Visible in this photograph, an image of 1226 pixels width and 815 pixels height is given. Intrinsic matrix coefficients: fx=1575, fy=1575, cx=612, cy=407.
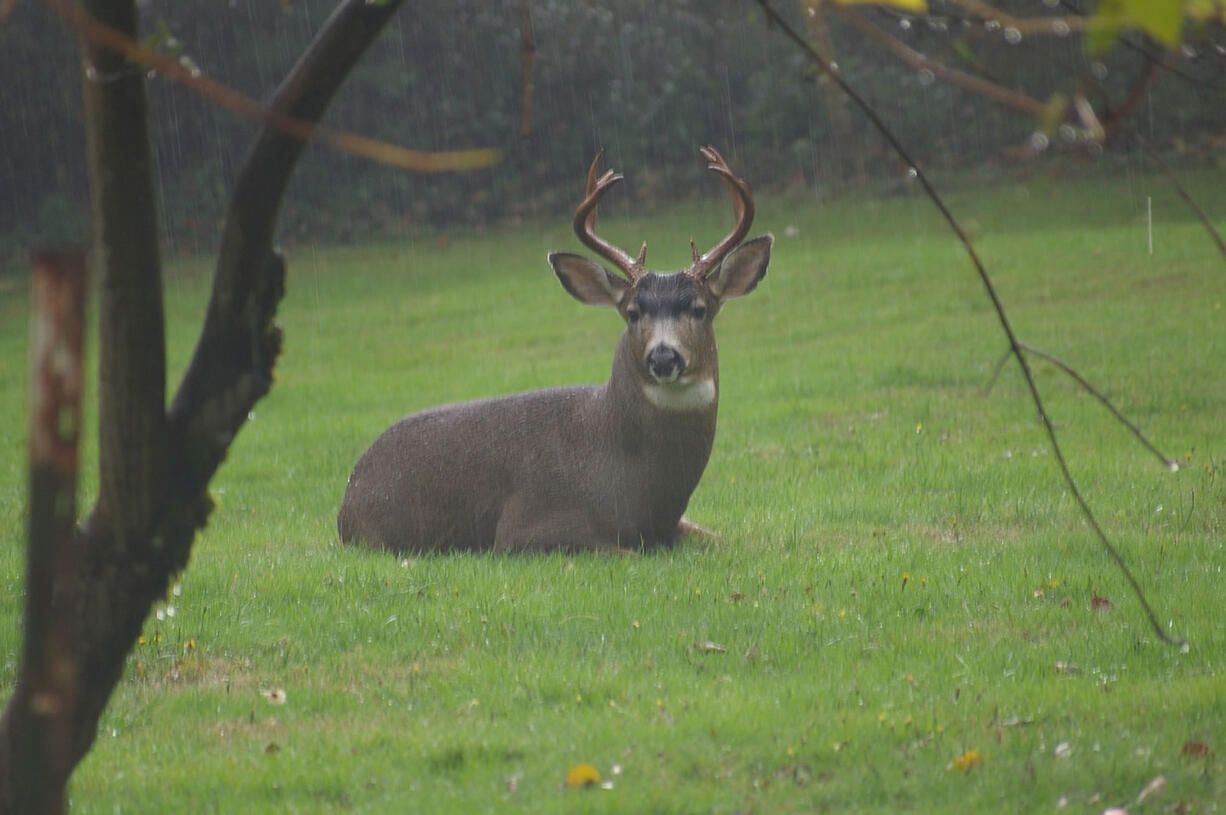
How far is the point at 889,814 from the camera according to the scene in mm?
3896

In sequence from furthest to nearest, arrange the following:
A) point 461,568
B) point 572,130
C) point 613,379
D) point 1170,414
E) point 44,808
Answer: point 572,130 → point 1170,414 → point 613,379 → point 461,568 → point 44,808

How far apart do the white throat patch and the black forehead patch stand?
1.10 ft

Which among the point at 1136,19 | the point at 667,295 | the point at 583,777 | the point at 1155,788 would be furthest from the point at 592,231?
the point at 1136,19

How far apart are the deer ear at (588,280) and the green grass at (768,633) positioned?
4.06 feet

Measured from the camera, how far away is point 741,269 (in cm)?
725

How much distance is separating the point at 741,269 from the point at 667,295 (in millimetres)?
584

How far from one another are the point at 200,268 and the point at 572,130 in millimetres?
6973

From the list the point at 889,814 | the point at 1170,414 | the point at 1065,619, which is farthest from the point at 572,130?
the point at 889,814

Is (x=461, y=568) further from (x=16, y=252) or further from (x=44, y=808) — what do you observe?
(x=16, y=252)

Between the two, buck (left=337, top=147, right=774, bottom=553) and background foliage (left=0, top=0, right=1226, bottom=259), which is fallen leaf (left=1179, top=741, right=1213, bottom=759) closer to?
buck (left=337, top=147, right=774, bottom=553)

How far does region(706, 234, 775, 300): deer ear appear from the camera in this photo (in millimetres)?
7117

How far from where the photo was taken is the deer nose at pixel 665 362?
6.58 m

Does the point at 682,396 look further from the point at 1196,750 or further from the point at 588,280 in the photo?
the point at 1196,750

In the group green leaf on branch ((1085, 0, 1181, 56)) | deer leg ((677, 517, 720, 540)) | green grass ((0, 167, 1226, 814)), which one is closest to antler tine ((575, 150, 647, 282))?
deer leg ((677, 517, 720, 540))
